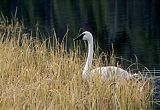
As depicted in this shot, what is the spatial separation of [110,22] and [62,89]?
1845cm

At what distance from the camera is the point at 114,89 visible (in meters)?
8.52

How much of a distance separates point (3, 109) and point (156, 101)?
2.61 metres

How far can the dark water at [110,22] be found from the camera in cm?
1656

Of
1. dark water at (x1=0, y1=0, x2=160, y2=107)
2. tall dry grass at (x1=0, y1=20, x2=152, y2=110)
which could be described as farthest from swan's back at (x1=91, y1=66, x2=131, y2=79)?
dark water at (x1=0, y1=0, x2=160, y2=107)

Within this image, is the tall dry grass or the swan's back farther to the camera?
the swan's back

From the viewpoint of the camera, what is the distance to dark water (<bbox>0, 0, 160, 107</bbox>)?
54.3ft

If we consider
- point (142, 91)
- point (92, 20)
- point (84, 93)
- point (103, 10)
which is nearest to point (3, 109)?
point (84, 93)

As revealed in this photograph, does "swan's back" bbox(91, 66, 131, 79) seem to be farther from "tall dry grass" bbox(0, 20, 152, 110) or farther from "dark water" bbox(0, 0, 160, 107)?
"dark water" bbox(0, 0, 160, 107)

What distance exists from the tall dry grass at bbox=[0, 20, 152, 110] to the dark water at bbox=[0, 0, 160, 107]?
4.89ft

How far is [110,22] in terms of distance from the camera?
2644cm

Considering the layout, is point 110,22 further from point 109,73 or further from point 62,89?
point 62,89

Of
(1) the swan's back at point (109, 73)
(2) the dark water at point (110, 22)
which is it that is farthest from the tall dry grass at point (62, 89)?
(2) the dark water at point (110, 22)

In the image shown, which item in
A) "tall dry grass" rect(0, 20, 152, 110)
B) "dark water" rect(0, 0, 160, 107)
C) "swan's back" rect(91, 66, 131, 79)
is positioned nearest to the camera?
"tall dry grass" rect(0, 20, 152, 110)

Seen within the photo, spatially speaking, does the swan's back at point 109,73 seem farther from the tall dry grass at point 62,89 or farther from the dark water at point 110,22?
the dark water at point 110,22
